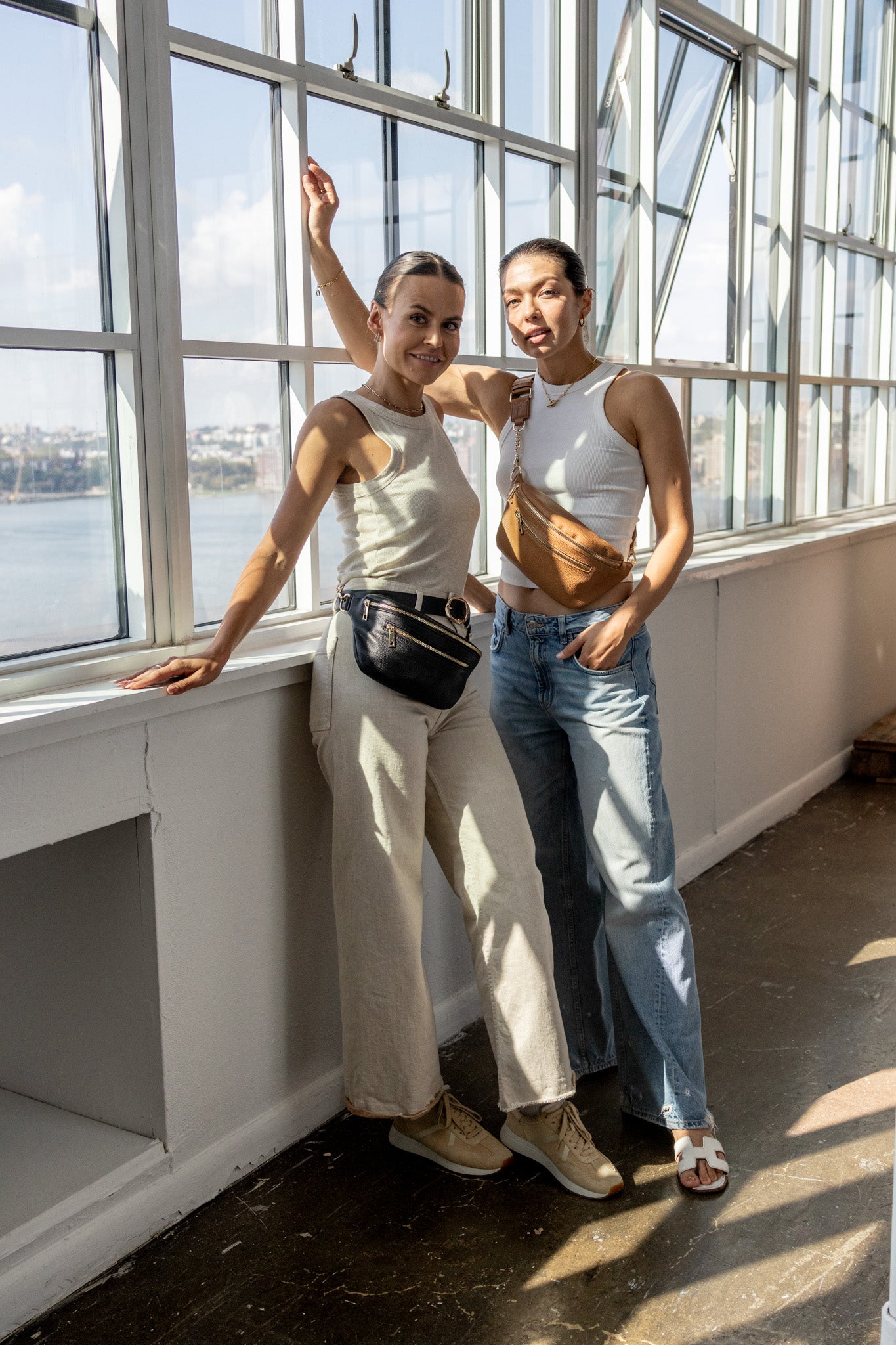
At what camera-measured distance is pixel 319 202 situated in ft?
8.09

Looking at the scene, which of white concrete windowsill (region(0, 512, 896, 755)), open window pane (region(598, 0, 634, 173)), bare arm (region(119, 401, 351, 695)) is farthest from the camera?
open window pane (region(598, 0, 634, 173))

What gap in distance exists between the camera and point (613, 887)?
2477 millimetres

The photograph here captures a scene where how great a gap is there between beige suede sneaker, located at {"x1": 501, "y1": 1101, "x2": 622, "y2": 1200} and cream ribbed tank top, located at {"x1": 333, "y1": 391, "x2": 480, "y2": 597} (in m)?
1.02

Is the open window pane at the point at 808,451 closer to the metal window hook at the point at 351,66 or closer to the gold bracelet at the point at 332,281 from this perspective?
the metal window hook at the point at 351,66

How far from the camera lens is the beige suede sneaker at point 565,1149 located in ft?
7.64

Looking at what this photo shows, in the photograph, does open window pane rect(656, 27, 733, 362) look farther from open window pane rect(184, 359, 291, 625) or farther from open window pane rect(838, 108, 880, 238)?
open window pane rect(184, 359, 291, 625)

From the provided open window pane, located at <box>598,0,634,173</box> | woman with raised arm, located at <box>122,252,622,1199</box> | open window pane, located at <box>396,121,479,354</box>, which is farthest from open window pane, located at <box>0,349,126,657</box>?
open window pane, located at <box>598,0,634,173</box>

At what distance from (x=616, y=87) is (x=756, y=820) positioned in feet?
8.10

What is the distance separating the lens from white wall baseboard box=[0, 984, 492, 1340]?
2.00 metres

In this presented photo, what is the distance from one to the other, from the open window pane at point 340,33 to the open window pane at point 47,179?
0.64 m

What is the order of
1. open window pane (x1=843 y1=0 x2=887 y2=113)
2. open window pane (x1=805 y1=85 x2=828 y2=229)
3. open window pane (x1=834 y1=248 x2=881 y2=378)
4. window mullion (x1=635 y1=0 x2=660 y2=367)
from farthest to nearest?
open window pane (x1=834 y1=248 x2=881 y2=378) → open window pane (x1=843 y1=0 x2=887 y2=113) → open window pane (x1=805 y1=85 x2=828 y2=229) → window mullion (x1=635 y1=0 x2=660 y2=367)

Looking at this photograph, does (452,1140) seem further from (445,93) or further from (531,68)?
(531,68)

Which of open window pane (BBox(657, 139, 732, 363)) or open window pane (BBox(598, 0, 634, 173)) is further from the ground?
open window pane (BBox(598, 0, 634, 173))

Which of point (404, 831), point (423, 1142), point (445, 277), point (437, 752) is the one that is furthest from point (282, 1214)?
point (445, 277)
